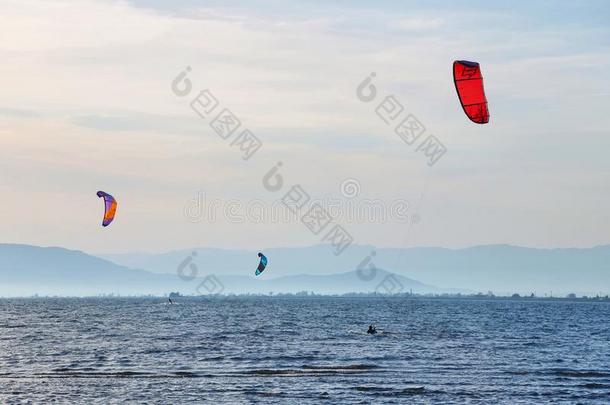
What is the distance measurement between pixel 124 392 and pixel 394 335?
142ft

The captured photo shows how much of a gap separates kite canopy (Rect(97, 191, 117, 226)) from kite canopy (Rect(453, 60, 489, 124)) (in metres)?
38.7

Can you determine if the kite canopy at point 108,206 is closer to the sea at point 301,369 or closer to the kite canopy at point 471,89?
the sea at point 301,369

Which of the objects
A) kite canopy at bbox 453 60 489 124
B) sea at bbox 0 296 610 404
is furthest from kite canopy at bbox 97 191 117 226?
kite canopy at bbox 453 60 489 124

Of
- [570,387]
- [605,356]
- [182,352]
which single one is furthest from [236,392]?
[605,356]

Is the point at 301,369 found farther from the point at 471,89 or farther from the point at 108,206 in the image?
the point at 108,206

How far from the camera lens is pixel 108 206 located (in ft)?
248

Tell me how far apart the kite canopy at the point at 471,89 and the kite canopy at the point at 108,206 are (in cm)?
3867

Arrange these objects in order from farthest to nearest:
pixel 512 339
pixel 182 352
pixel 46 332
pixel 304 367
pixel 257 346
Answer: pixel 46 332
pixel 512 339
pixel 257 346
pixel 182 352
pixel 304 367

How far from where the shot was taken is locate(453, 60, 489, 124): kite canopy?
41.9 m

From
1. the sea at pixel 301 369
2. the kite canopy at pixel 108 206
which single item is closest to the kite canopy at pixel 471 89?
the sea at pixel 301 369

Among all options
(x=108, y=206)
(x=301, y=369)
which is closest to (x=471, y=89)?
(x=301, y=369)

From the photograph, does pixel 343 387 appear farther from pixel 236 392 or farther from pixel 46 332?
pixel 46 332

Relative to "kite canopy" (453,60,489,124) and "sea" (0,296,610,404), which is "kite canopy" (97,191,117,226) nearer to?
"sea" (0,296,610,404)

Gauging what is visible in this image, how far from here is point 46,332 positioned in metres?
89.2
